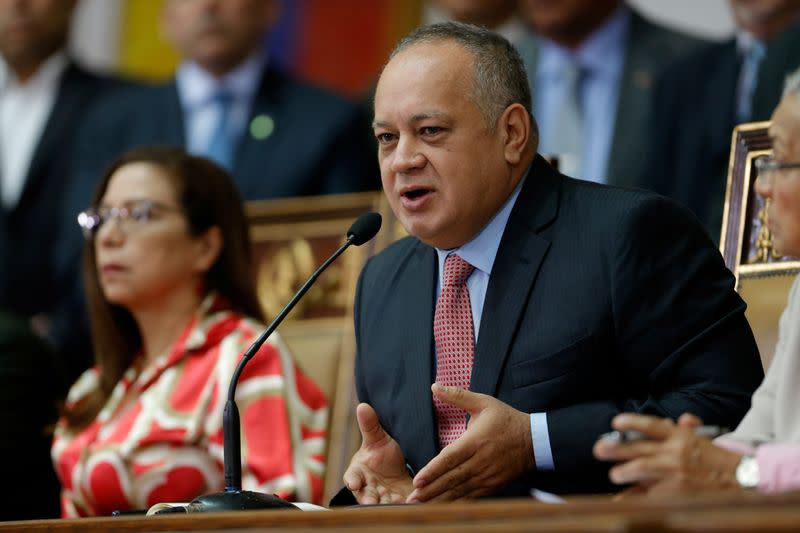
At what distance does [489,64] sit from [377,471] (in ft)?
2.50

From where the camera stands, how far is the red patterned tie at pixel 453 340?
97.5 inches

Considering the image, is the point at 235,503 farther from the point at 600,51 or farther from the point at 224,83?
the point at 224,83

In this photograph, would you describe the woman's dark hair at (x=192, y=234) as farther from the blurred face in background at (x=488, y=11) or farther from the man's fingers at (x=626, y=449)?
the man's fingers at (x=626, y=449)

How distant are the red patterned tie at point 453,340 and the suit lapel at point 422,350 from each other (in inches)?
0.8

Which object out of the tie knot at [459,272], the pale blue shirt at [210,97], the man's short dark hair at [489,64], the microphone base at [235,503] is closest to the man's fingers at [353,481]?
the microphone base at [235,503]

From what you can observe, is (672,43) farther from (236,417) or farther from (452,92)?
(236,417)

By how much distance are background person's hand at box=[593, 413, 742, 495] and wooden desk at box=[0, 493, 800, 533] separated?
0.45 ft

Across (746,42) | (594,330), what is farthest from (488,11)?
(594,330)

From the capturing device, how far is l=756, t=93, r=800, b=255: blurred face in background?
6.12 feet

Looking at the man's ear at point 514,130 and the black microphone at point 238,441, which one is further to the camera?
the man's ear at point 514,130

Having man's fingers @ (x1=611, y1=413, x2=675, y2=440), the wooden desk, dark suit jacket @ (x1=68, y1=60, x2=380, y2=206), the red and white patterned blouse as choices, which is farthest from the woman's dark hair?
man's fingers @ (x1=611, y1=413, x2=675, y2=440)

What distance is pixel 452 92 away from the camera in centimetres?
250

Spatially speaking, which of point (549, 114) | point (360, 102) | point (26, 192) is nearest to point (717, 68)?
point (549, 114)

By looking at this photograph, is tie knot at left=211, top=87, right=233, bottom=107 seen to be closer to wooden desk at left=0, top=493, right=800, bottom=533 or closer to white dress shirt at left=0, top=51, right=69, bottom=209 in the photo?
white dress shirt at left=0, top=51, right=69, bottom=209
